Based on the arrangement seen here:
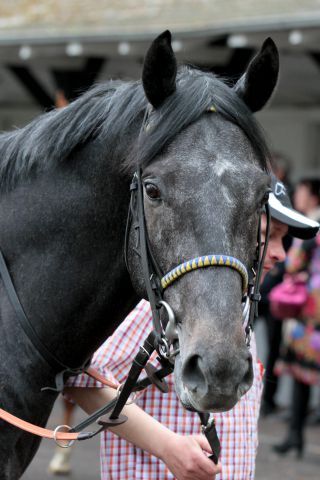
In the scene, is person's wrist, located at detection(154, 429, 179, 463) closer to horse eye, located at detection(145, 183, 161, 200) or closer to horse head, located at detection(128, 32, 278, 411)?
horse head, located at detection(128, 32, 278, 411)

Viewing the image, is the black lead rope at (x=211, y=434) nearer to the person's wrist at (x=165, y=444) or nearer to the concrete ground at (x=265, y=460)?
the person's wrist at (x=165, y=444)

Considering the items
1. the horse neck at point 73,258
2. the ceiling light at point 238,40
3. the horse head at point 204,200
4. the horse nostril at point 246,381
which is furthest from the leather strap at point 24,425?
the ceiling light at point 238,40

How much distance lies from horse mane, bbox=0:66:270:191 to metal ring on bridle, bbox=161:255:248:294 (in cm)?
31

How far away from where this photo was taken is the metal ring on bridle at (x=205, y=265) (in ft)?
6.73

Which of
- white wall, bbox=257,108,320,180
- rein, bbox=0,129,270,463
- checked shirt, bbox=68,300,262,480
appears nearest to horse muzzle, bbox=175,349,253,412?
rein, bbox=0,129,270,463

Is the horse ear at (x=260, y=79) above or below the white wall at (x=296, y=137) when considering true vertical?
above

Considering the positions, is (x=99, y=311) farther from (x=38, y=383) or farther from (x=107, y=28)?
(x=107, y=28)

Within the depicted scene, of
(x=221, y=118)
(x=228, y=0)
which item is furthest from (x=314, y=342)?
(x=221, y=118)

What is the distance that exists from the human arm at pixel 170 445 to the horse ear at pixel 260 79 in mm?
962

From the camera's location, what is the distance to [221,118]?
228 cm

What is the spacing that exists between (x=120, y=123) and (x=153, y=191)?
31 cm

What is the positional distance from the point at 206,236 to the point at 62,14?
7744 millimetres

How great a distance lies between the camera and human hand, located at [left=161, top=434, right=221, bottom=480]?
7.95ft

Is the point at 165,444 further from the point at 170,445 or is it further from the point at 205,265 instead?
the point at 205,265
